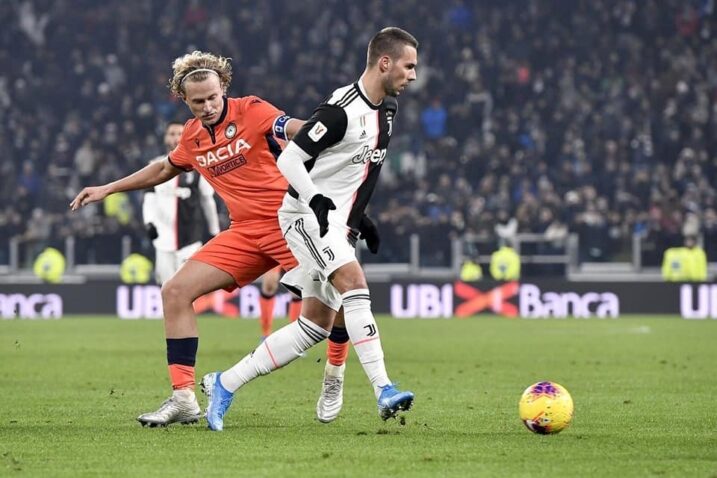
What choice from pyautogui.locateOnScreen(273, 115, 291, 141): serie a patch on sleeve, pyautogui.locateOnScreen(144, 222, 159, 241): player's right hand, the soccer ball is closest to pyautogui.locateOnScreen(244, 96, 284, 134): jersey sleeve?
pyautogui.locateOnScreen(273, 115, 291, 141): serie a patch on sleeve

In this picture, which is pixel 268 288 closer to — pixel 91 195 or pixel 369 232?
pixel 91 195

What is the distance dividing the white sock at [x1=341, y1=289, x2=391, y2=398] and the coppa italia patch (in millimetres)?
1069

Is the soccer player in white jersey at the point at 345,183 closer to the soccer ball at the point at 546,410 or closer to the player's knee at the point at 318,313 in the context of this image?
the player's knee at the point at 318,313

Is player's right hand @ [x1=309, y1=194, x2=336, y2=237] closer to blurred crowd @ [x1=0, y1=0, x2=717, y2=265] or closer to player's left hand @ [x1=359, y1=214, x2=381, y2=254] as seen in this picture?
player's left hand @ [x1=359, y1=214, x2=381, y2=254]

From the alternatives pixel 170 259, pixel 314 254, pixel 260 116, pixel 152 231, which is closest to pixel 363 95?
pixel 260 116

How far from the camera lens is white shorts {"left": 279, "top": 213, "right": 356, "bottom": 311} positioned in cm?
730

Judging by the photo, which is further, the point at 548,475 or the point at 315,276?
the point at 315,276

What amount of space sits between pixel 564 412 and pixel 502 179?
20648mm

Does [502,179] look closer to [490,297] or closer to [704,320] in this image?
[490,297]

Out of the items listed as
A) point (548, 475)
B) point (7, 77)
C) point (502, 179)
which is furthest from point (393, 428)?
point (7, 77)

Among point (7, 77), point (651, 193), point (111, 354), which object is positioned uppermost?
point (7, 77)

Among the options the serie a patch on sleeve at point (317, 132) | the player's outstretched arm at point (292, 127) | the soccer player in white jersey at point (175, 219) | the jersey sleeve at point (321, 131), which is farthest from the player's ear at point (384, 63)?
the soccer player in white jersey at point (175, 219)

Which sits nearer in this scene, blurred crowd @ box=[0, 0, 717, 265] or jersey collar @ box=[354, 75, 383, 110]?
jersey collar @ box=[354, 75, 383, 110]

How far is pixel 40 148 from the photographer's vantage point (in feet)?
98.4
